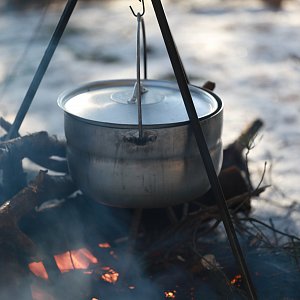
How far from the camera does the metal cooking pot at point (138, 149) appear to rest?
225 cm

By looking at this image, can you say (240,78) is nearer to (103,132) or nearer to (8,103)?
(8,103)

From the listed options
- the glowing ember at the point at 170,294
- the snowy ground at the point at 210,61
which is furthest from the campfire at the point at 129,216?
the snowy ground at the point at 210,61

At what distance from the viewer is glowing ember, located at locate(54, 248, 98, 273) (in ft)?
9.27

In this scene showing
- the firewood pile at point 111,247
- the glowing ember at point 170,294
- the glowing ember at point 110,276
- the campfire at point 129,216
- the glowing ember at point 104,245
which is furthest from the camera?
the glowing ember at point 104,245

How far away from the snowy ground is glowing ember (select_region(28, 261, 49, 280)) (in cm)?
146

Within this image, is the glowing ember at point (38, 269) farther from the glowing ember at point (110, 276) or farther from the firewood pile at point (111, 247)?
the glowing ember at point (110, 276)

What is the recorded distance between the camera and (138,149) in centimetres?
226

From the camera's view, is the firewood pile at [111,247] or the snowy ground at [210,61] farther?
the snowy ground at [210,61]

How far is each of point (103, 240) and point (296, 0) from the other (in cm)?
860

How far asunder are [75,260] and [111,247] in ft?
0.79

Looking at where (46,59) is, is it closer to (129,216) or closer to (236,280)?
(129,216)

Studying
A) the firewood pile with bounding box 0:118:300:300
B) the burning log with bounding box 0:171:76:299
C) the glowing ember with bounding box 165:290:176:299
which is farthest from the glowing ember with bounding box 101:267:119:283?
the burning log with bounding box 0:171:76:299

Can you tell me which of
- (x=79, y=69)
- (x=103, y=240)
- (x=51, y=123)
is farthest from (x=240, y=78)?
(x=103, y=240)

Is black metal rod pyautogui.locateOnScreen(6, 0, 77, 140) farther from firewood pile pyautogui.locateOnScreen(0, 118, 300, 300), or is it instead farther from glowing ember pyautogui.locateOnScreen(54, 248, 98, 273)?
glowing ember pyautogui.locateOnScreen(54, 248, 98, 273)
